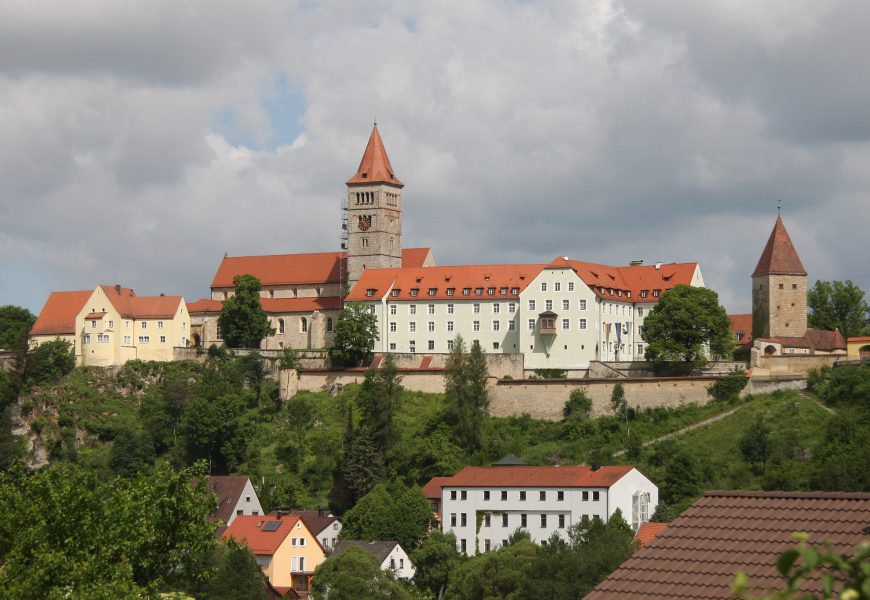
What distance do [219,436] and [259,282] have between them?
19638 mm

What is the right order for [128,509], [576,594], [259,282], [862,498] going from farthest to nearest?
[259,282] < [576,594] < [128,509] < [862,498]

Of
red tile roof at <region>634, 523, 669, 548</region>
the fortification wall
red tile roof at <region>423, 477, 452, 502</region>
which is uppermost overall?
the fortification wall

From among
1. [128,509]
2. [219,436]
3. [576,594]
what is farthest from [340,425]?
[128,509]

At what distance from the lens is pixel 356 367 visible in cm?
9088

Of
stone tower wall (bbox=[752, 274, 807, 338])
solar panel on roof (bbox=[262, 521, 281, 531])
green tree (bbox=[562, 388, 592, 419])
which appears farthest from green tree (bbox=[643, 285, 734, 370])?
solar panel on roof (bbox=[262, 521, 281, 531])

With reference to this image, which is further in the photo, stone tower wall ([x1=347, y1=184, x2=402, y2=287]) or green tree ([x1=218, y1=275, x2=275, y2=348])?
stone tower wall ([x1=347, y1=184, x2=402, y2=287])

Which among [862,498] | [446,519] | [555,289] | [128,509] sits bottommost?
[446,519]

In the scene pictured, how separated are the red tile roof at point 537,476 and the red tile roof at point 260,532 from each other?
893 centimetres

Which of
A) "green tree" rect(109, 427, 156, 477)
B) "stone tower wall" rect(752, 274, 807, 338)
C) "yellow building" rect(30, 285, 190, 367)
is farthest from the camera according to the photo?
"yellow building" rect(30, 285, 190, 367)

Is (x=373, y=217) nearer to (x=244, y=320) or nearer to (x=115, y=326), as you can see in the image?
(x=244, y=320)

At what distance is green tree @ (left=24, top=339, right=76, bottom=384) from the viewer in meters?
94.3

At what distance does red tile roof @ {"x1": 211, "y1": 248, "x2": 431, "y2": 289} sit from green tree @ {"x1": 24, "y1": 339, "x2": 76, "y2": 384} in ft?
50.3

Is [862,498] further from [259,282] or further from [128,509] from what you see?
[259,282]

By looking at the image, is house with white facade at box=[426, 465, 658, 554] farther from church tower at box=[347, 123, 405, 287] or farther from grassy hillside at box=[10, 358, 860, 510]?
church tower at box=[347, 123, 405, 287]
